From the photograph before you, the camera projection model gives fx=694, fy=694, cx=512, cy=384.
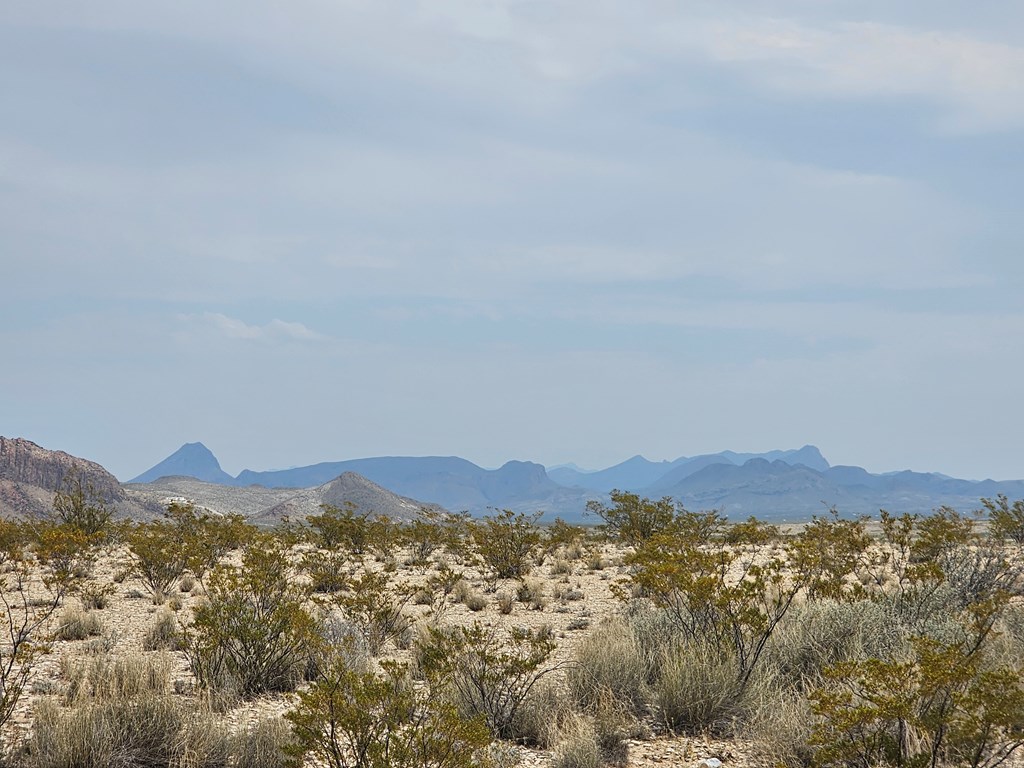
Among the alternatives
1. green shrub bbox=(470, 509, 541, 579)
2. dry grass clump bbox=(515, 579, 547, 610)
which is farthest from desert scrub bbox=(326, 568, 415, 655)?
green shrub bbox=(470, 509, 541, 579)

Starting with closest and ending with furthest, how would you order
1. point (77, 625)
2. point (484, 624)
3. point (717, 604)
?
point (717, 604), point (77, 625), point (484, 624)

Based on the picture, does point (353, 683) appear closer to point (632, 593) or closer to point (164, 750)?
point (164, 750)

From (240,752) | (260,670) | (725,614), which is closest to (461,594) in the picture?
(260,670)

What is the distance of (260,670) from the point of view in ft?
30.7

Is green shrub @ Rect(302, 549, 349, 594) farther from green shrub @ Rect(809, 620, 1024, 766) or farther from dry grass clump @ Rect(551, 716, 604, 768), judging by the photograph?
green shrub @ Rect(809, 620, 1024, 766)

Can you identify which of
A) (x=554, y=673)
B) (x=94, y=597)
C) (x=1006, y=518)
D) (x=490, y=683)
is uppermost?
(x=1006, y=518)

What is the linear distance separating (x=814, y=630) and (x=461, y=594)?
376 inches

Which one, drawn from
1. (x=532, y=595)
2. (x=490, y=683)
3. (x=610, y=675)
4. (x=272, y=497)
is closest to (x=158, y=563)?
(x=532, y=595)

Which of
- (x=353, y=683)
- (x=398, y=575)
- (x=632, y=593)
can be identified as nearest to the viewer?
(x=353, y=683)

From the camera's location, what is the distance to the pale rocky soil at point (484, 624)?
23.9ft

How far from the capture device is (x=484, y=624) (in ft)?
46.6

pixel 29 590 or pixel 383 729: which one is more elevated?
pixel 383 729

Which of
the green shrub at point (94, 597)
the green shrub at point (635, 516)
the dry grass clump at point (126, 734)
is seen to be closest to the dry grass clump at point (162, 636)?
the green shrub at point (94, 597)

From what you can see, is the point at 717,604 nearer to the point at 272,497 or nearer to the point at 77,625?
the point at 77,625
